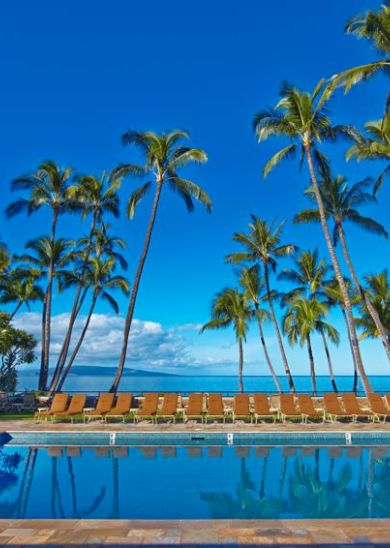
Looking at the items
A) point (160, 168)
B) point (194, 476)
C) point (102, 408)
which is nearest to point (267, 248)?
point (160, 168)

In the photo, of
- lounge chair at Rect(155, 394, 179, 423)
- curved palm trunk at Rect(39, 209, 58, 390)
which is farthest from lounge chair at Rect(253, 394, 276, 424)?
curved palm trunk at Rect(39, 209, 58, 390)

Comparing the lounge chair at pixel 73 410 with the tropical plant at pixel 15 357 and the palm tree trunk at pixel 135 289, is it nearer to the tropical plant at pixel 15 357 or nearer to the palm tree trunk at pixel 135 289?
the palm tree trunk at pixel 135 289

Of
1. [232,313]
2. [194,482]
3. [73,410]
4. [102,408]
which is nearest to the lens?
[194,482]

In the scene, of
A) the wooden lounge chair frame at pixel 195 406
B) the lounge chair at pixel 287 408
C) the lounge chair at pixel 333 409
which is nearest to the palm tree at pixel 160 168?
the wooden lounge chair frame at pixel 195 406

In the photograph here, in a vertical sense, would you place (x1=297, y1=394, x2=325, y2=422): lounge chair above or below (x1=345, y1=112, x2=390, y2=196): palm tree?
below

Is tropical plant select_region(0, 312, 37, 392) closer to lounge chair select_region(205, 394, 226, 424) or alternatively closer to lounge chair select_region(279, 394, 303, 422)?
lounge chair select_region(205, 394, 226, 424)

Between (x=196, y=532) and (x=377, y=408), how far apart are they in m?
10.8

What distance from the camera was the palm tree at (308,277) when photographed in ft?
77.7

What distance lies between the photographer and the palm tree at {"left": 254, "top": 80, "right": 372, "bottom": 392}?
1653 centimetres

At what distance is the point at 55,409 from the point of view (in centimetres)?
1356

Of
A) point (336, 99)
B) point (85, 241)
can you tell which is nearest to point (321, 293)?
point (336, 99)

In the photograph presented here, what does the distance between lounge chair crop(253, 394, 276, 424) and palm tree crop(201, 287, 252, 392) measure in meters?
11.3

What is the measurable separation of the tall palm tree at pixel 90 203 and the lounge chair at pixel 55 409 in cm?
641

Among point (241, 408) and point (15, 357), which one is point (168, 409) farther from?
point (15, 357)
